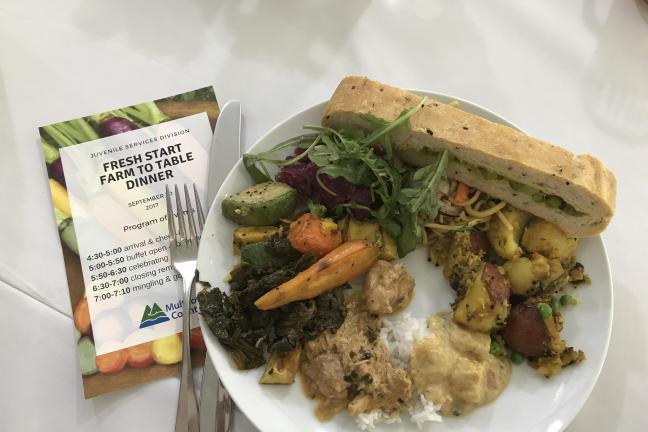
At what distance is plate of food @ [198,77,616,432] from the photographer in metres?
1.55

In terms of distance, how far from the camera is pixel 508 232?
5.52 feet

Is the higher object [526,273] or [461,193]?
[461,193]

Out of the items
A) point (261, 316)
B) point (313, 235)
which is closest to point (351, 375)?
point (261, 316)

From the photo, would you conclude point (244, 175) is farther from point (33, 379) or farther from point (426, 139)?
point (33, 379)

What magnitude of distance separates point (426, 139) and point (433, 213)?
27 centimetres

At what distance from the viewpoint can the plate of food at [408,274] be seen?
1.55 meters

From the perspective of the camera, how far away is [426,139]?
5.55 ft

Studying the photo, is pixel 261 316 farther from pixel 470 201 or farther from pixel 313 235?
pixel 470 201

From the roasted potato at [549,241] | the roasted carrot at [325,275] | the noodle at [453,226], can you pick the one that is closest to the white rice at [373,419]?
the roasted carrot at [325,275]

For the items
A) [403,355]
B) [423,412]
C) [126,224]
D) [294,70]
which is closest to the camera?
[423,412]

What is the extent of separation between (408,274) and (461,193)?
39 centimetres

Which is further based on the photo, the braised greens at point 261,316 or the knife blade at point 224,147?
the knife blade at point 224,147

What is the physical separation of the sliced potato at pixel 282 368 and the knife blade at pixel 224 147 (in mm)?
660

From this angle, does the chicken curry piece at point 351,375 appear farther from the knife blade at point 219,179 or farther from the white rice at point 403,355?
the knife blade at point 219,179
